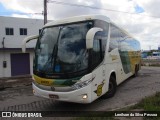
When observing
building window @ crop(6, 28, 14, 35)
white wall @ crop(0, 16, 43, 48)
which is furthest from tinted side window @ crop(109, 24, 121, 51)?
building window @ crop(6, 28, 14, 35)

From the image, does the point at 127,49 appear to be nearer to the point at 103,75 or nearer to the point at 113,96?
the point at 113,96

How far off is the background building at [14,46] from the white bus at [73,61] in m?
18.3

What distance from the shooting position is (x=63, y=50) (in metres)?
8.62

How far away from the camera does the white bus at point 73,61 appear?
8.20m

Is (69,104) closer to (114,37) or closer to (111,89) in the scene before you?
(111,89)

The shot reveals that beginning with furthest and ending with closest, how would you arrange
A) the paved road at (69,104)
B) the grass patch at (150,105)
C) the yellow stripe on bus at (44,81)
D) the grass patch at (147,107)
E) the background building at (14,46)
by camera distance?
1. the background building at (14,46)
2. the paved road at (69,104)
3. the yellow stripe on bus at (44,81)
4. the grass patch at (150,105)
5. the grass patch at (147,107)

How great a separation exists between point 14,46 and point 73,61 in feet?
67.1

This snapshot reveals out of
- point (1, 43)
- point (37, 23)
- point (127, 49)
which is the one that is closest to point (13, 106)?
point (127, 49)

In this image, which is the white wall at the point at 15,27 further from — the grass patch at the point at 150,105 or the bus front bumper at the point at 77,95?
the grass patch at the point at 150,105

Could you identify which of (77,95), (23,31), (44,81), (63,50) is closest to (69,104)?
(44,81)

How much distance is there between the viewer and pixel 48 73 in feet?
28.2

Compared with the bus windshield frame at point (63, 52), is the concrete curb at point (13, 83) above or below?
below

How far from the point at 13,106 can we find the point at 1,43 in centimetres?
1771

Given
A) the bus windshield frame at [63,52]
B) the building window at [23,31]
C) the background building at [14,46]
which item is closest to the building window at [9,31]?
the background building at [14,46]
